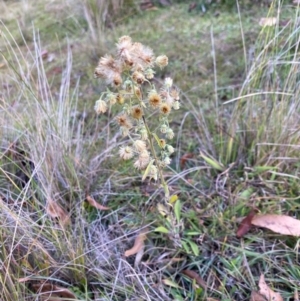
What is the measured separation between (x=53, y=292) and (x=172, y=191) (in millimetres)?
578

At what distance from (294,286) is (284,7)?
1483 millimetres

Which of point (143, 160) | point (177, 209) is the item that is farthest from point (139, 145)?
point (177, 209)

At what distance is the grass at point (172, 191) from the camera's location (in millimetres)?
1299

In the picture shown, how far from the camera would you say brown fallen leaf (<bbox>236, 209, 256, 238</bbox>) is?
4.65 ft

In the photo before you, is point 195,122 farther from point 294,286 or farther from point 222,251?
point 294,286

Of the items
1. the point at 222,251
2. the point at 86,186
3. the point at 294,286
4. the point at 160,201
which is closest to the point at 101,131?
the point at 86,186

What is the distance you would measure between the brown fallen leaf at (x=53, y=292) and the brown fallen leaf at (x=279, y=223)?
25.7 inches

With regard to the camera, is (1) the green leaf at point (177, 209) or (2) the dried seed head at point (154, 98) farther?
(1) the green leaf at point (177, 209)

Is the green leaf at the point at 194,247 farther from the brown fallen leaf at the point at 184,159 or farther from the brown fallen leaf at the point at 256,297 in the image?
the brown fallen leaf at the point at 184,159

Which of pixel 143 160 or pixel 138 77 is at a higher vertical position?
pixel 138 77

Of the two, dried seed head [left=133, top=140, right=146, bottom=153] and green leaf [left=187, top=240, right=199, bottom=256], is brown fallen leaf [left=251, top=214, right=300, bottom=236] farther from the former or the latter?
dried seed head [left=133, top=140, right=146, bottom=153]

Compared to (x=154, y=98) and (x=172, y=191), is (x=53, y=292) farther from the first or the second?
(x=154, y=98)

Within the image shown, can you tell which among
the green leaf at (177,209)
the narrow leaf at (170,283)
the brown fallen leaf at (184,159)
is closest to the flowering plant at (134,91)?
the green leaf at (177,209)

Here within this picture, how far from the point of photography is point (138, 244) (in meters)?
1.44
